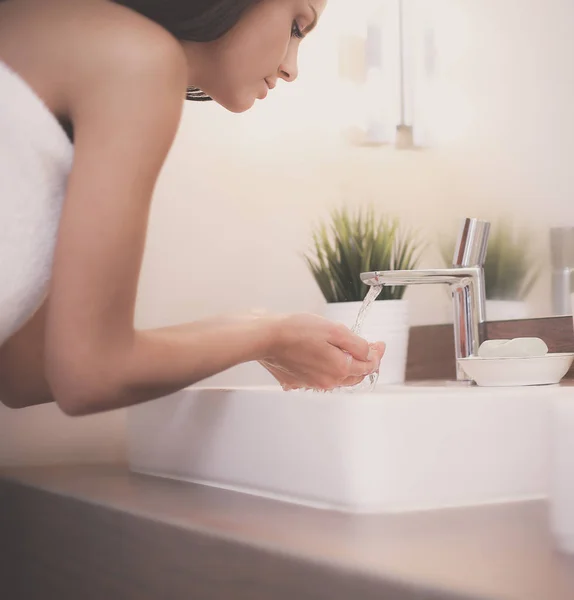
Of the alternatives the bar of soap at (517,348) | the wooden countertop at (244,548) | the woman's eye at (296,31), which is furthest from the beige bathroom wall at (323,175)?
the woman's eye at (296,31)

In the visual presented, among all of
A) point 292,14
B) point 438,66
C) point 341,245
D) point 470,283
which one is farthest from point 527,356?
point 438,66

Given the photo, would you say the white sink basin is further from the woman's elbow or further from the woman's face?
the woman's face

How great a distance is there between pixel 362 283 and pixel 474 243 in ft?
0.59

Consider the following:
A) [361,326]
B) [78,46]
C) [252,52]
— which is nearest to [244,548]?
[78,46]

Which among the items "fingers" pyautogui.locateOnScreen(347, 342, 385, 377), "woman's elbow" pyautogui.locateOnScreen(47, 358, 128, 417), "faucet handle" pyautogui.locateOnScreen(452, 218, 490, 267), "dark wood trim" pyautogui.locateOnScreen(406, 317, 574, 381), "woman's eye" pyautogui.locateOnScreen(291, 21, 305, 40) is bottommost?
"dark wood trim" pyautogui.locateOnScreen(406, 317, 574, 381)

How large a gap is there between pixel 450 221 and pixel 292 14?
0.55 meters

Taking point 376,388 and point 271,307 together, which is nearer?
point 376,388

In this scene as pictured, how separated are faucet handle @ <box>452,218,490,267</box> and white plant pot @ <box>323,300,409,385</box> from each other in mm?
113

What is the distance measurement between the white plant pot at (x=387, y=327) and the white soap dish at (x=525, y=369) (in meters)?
0.21

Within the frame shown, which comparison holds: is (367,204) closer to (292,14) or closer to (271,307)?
(271,307)

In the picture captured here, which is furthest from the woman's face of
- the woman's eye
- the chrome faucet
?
the chrome faucet

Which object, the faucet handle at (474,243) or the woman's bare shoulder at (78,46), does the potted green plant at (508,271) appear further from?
the woman's bare shoulder at (78,46)

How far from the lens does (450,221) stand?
1398 mm

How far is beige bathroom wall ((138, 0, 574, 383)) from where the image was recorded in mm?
1246
